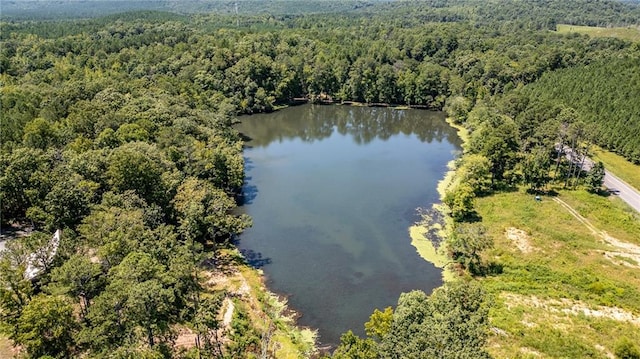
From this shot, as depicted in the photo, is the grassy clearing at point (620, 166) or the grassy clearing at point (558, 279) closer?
the grassy clearing at point (558, 279)

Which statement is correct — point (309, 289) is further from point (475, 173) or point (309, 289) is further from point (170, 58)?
point (170, 58)

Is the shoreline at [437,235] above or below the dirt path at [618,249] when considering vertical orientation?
below

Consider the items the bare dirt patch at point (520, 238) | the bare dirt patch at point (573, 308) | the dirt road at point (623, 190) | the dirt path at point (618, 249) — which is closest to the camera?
the bare dirt patch at point (573, 308)

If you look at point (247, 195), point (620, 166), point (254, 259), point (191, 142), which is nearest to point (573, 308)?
point (254, 259)

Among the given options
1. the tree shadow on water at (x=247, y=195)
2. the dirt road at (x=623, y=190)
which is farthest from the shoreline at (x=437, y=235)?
the tree shadow on water at (x=247, y=195)

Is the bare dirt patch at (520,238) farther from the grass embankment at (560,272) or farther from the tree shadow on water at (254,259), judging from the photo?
the tree shadow on water at (254,259)

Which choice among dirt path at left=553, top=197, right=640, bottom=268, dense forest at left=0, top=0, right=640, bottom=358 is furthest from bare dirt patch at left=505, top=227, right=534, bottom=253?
dirt path at left=553, top=197, right=640, bottom=268
